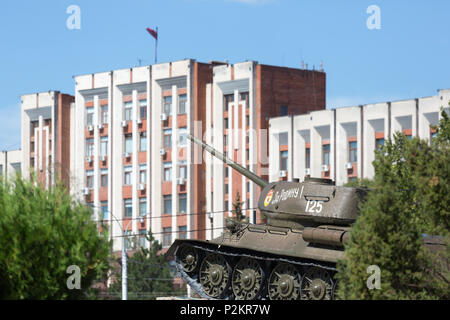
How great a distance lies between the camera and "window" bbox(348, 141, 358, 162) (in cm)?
7450

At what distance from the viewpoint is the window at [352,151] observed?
74500 millimetres

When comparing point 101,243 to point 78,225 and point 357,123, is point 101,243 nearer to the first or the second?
point 78,225

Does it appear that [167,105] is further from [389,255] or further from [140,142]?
[389,255]

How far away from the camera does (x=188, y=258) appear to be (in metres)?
36.9

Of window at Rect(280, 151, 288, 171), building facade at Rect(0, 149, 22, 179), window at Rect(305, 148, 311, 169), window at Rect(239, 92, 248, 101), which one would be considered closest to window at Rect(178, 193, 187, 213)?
window at Rect(280, 151, 288, 171)

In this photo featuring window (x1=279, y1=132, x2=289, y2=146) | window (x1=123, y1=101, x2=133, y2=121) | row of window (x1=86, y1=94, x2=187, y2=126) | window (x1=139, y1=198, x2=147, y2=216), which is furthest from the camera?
window (x1=123, y1=101, x2=133, y2=121)

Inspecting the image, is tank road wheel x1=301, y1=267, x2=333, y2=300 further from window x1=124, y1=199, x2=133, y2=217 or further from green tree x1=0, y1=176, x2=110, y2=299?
window x1=124, y1=199, x2=133, y2=217

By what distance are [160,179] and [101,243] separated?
186 ft

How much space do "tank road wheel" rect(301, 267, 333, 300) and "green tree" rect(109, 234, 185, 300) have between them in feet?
105

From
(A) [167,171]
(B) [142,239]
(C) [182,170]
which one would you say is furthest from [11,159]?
(C) [182,170]

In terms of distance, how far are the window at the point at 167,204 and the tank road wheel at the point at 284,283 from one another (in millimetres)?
48314

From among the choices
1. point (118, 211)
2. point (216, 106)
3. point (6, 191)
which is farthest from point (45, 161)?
point (6, 191)

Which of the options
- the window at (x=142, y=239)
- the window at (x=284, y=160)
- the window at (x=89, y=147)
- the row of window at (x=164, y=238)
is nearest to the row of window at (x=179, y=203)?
the row of window at (x=164, y=238)
